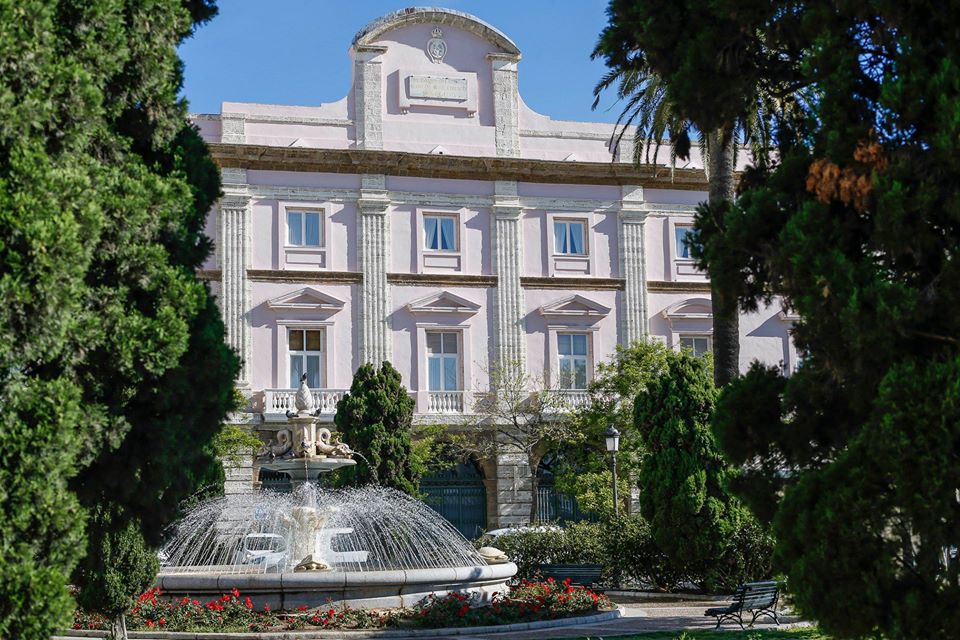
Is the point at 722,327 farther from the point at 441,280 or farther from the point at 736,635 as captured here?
the point at 441,280

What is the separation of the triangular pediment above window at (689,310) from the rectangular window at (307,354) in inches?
399

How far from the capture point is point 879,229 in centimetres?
907

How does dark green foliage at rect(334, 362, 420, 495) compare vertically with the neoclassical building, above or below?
below

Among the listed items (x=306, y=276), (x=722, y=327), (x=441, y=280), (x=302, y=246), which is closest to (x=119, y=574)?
(x=722, y=327)

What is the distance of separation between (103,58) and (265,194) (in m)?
24.8

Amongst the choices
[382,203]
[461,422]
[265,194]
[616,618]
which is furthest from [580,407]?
[616,618]

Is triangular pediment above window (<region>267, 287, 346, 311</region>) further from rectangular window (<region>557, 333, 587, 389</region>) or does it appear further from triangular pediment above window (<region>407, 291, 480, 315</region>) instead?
rectangular window (<region>557, 333, 587, 389</region>)

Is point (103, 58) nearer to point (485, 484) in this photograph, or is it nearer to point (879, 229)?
point (879, 229)

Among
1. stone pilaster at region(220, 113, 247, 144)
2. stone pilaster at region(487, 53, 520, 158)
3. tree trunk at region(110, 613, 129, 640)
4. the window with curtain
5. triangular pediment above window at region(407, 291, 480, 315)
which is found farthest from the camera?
stone pilaster at region(487, 53, 520, 158)

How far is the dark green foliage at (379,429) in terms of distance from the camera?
29.9 metres

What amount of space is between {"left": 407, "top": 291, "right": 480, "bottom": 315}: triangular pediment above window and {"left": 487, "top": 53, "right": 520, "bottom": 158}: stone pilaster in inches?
172

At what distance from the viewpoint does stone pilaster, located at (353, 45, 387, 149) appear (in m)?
36.1

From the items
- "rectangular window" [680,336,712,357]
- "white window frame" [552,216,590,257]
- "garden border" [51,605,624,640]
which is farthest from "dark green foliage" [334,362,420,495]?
"garden border" [51,605,624,640]

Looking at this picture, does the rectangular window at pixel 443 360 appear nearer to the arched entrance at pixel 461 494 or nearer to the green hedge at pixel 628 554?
the arched entrance at pixel 461 494
